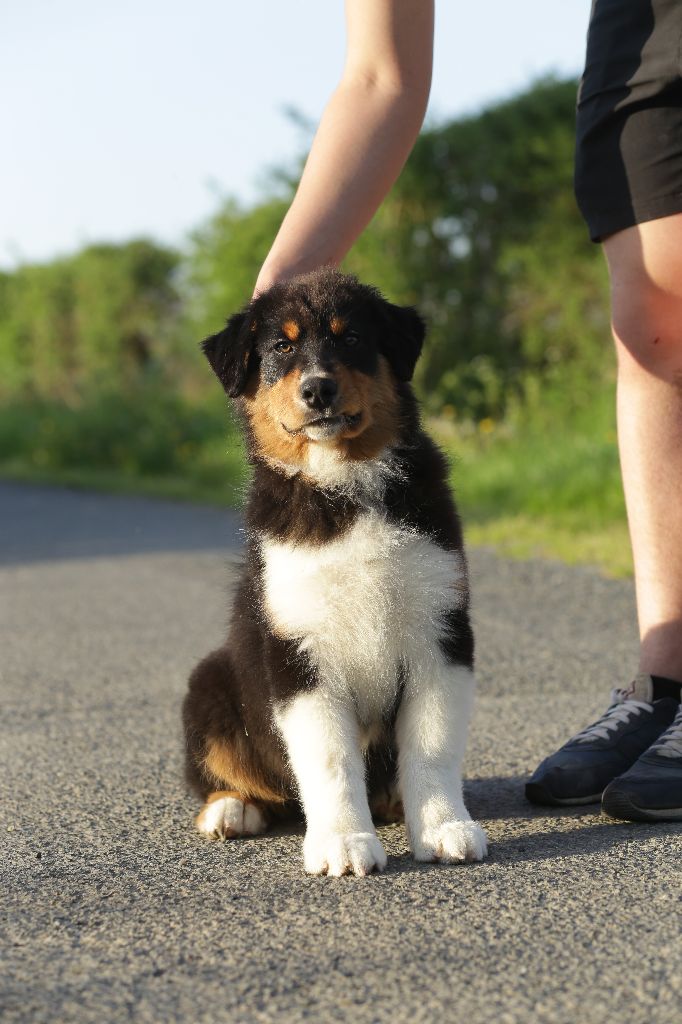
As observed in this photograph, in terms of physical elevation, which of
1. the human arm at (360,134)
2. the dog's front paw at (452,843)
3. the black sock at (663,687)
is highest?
the human arm at (360,134)

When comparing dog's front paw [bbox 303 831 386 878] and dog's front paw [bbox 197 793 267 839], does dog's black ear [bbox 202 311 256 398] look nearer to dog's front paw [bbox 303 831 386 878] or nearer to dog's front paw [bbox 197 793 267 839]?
dog's front paw [bbox 197 793 267 839]

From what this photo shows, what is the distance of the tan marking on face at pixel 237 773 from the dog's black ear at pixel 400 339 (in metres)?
1.06

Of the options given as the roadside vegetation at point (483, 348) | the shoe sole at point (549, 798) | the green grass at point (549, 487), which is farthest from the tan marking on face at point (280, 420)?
the roadside vegetation at point (483, 348)

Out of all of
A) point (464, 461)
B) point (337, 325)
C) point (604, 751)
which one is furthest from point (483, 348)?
point (337, 325)

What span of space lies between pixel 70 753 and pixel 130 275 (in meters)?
19.6

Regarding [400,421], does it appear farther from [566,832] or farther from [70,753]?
[70,753]

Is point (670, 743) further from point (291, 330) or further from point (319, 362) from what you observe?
point (291, 330)

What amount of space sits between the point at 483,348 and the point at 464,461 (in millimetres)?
2223

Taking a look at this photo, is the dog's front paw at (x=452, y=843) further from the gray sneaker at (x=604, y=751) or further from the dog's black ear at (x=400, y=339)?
the dog's black ear at (x=400, y=339)

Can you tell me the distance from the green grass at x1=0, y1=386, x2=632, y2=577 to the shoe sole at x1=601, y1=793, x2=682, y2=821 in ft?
2.91

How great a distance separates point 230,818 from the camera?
3.15m

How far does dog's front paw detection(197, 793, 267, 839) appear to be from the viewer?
124 inches

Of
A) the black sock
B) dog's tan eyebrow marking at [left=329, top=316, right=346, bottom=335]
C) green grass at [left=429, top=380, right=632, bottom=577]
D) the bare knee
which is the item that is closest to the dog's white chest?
dog's tan eyebrow marking at [left=329, top=316, right=346, bottom=335]

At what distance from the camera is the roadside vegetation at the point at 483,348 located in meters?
10.1
